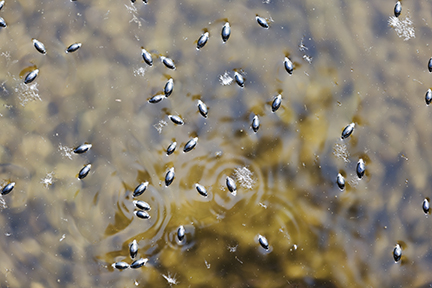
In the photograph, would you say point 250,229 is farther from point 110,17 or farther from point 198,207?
point 110,17

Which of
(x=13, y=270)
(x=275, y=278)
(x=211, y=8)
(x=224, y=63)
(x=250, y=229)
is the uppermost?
(x=211, y=8)

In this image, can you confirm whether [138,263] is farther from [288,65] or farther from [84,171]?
[288,65]

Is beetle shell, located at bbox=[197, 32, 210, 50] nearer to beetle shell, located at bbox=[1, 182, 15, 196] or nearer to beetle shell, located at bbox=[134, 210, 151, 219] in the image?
beetle shell, located at bbox=[134, 210, 151, 219]

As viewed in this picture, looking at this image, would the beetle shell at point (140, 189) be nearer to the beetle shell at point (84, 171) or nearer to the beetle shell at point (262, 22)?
the beetle shell at point (84, 171)

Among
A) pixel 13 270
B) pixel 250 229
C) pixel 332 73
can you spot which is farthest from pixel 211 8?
pixel 13 270

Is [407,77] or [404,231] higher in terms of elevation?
[407,77]

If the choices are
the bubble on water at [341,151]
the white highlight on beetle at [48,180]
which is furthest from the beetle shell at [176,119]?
the bubble on water at [341,151]

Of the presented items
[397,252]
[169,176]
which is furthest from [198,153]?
[397,252]
